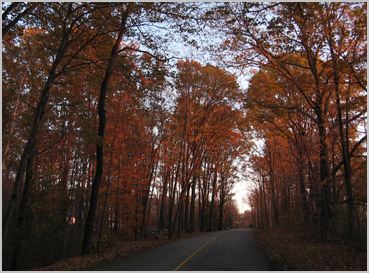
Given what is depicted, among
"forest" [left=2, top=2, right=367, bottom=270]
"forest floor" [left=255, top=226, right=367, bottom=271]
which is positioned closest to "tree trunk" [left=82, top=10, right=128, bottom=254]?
"forest" [left=2, top=2, right=367, bottom=270]

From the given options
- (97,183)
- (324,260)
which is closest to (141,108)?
(97,183)

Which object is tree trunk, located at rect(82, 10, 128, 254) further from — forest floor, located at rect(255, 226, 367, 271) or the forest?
forest floor, located at rect(255, 226, 367, 271)

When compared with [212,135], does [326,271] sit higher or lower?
lower

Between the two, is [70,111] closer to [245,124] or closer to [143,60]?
[143,60]

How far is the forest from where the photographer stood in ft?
29.9

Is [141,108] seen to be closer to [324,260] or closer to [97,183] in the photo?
[97,183]

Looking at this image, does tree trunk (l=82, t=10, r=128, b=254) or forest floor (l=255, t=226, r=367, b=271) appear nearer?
forest floor (l=255, t=226, r=367, b=271)

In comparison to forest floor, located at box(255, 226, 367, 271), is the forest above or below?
above

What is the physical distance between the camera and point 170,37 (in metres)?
10.1

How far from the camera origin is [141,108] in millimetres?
14961

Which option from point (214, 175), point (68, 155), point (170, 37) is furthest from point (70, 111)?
point (214, 175)

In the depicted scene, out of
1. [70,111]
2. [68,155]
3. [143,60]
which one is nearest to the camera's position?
[143,60]

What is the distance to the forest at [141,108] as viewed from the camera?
29.9ft

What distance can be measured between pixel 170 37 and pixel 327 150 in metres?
8.95
